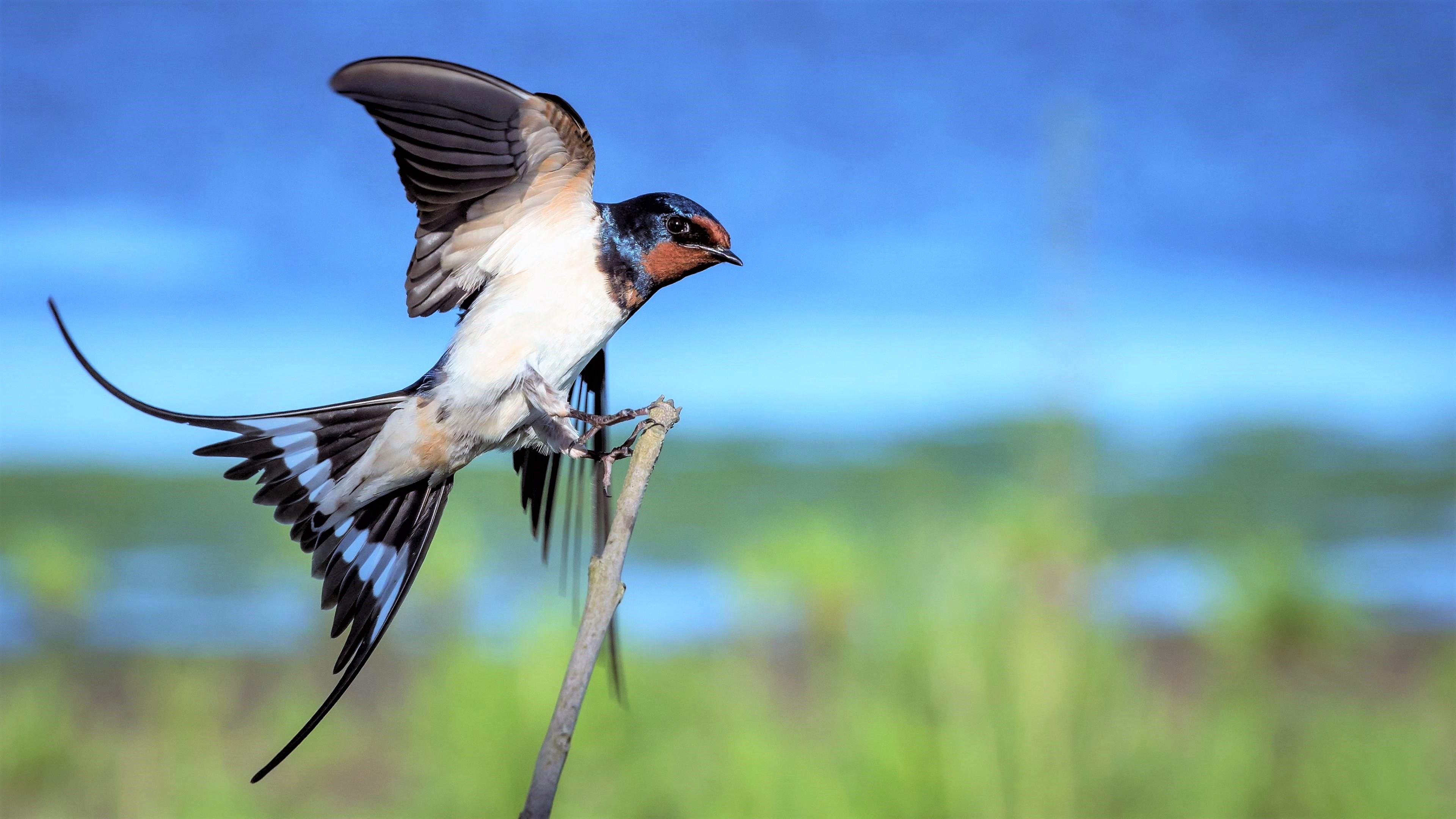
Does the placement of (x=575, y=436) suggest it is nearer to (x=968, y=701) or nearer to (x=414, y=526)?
(x=414, y=526)

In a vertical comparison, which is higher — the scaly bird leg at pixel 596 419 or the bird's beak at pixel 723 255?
the bird's beak at pixel 723 255

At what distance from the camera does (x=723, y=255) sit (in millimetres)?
1370

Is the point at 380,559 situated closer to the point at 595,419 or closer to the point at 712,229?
the point at 595,419

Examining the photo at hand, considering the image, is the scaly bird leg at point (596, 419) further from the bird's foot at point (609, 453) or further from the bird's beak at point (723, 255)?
the bird's beak at point (723, 255)

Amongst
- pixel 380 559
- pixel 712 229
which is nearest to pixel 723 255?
pixel 712 229

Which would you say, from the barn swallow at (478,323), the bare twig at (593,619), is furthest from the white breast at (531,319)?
the bare twig at (593,619)

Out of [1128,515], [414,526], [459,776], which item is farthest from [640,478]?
[1128,515]

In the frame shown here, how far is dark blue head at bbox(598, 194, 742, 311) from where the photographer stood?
1366 mm

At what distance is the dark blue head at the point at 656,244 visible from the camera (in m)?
1.37

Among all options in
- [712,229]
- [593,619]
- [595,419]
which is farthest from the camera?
[712,229]

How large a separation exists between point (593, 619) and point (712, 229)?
62 centimetres

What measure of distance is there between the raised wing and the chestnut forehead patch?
0.14m

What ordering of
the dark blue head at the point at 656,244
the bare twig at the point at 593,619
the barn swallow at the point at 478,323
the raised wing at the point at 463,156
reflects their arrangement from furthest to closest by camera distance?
1. the dark blue head at the point at 656,244
2. the barn swallow at the point at 478,323
3. the raised wing at the point at 463,156
4. the bare twig at the point at 593,619

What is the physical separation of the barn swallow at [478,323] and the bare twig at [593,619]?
15cm
